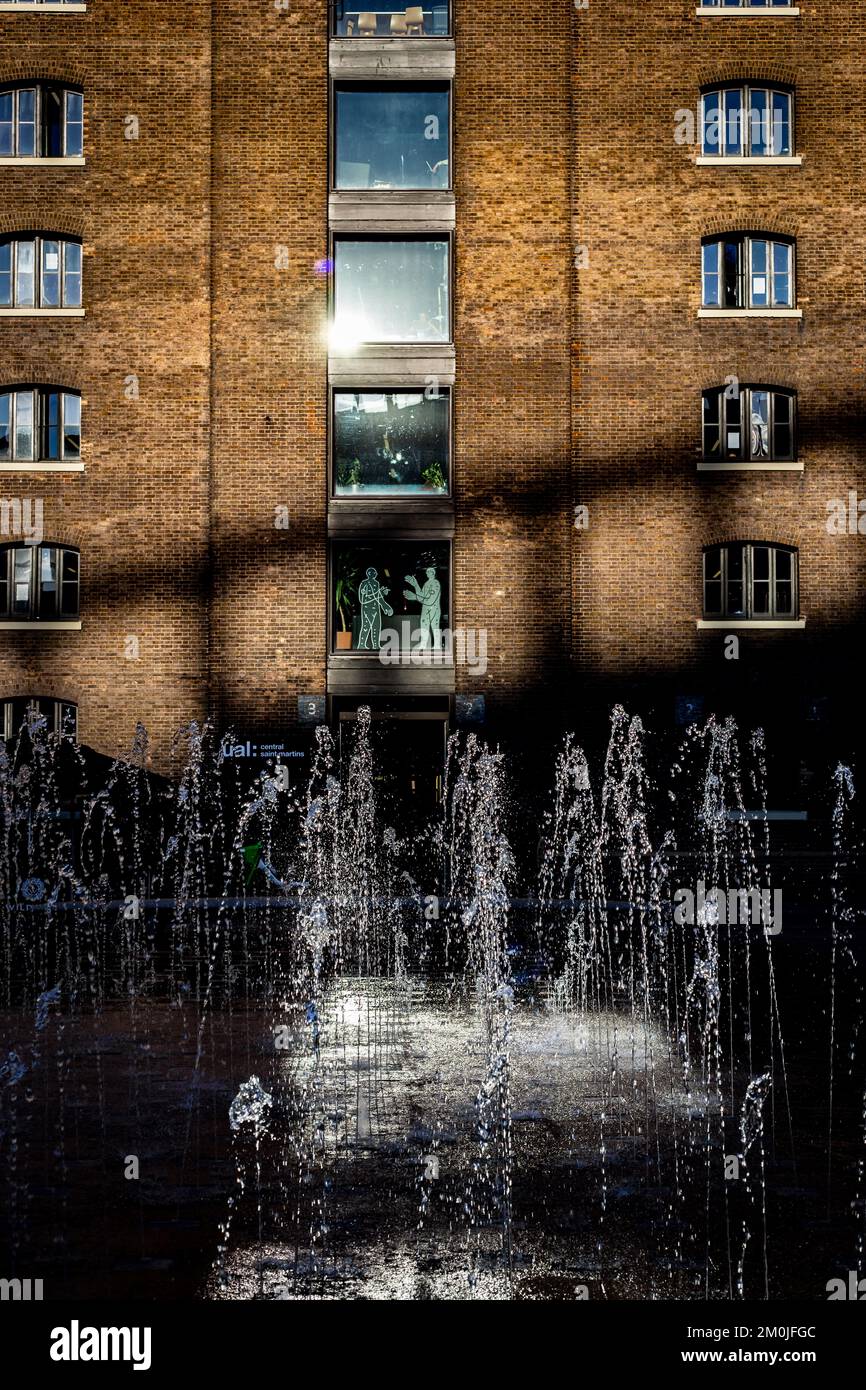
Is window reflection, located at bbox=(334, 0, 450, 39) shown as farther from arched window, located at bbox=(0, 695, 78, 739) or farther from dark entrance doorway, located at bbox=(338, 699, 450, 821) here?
arched window, located at bbox=(0, 695, 78, 739)

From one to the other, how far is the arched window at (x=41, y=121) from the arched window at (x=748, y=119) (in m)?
11.4

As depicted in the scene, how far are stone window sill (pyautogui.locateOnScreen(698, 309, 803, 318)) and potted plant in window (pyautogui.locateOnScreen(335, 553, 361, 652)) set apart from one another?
7.74 meters

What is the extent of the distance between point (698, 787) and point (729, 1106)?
17128mm

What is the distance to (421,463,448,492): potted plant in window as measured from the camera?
82.3ft

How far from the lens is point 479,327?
24.8m

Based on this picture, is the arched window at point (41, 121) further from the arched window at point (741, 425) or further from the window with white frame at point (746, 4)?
the arched window at point (741, 425)

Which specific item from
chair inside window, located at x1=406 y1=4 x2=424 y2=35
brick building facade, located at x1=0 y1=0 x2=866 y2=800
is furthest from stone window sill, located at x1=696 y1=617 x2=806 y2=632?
chair inside window, located at x1=406 y1=4 x2=424 y2=35

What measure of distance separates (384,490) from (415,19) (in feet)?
28.3

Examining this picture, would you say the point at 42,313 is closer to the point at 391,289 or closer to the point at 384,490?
the point at 391,289

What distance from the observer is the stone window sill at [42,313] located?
81.0ft

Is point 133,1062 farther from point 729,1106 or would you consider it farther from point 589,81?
point 589,81

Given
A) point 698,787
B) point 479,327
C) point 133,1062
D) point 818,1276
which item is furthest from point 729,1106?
point 479,327

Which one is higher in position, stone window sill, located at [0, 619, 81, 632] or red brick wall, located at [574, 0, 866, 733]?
red brick wall, located at [574, 0, 866, 733]

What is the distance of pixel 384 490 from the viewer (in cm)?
2512
